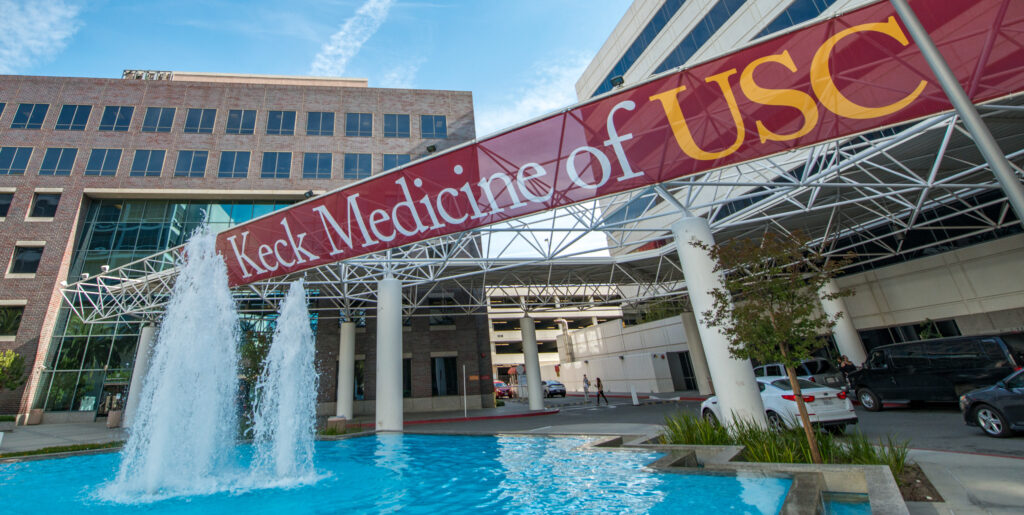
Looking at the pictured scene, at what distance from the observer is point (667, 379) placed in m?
34.1

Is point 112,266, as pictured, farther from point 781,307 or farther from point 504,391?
point 781,307

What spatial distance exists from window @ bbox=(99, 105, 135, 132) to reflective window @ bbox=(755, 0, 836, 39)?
140 ft

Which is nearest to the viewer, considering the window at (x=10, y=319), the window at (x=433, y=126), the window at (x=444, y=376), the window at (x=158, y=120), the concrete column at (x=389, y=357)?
the concrete column at (x=389, y=357)

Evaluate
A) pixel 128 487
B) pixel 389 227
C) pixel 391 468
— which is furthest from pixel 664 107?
pixel 128 487

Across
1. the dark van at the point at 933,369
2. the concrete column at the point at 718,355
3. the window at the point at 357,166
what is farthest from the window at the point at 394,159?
the dark van at the point at 933,369

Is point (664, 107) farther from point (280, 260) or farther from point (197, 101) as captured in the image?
point (197, 101)

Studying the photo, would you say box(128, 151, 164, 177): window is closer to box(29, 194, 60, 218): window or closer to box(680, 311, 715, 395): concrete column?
box(29, 194, 60, 218): window

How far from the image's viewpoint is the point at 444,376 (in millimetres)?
28719

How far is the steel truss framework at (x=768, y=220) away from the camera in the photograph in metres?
12.7

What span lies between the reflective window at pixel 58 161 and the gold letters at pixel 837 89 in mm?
42552

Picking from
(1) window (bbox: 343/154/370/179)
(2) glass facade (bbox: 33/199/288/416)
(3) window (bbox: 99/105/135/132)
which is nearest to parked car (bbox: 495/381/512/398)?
(1) window (bbox: 343/154/370/179)

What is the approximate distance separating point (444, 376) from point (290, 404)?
17878 mm

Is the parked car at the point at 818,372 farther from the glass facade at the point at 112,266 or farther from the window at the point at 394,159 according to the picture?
the glass facade at the point at 112,266

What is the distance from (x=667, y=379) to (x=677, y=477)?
29.5 m
